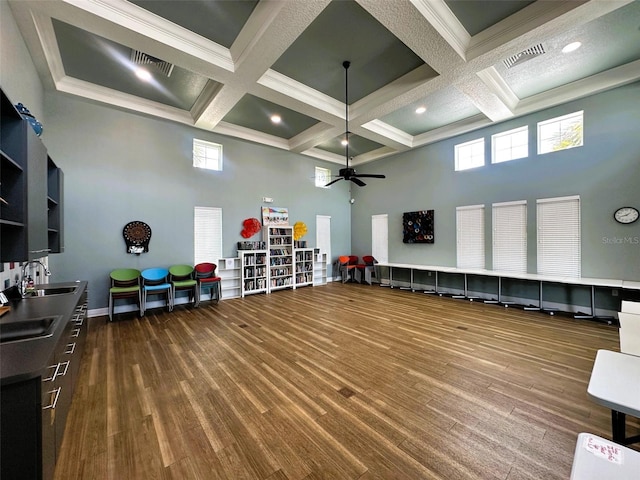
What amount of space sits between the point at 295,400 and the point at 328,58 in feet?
15.5

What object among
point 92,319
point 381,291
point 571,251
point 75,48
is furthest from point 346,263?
point 75,48

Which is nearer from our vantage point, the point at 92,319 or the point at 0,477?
the point at 0,477

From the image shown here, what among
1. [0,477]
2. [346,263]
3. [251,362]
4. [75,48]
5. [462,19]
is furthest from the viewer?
[346,263]

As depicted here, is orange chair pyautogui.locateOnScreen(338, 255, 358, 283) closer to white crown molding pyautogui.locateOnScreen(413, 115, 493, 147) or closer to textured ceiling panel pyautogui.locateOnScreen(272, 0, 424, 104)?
white crown molding pyautogui.locateOnScreen(413, 115, 493, 147)

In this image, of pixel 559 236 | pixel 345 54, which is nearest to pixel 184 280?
pixel 345 54

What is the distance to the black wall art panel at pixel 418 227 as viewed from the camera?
7355mm

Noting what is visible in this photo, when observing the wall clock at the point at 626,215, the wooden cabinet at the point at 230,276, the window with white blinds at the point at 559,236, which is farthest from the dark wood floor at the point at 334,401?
the wooden cabinet at the point at 230,276

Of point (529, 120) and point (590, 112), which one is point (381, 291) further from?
point (590, 112)

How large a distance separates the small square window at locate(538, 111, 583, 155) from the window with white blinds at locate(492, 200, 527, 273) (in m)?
1.21

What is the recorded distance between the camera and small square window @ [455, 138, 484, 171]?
6458mm

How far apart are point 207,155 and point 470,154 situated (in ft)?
22.0

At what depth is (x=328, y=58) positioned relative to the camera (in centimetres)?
414

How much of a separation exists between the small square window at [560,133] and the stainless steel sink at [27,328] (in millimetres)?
7989

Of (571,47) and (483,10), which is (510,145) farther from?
(483,10)
